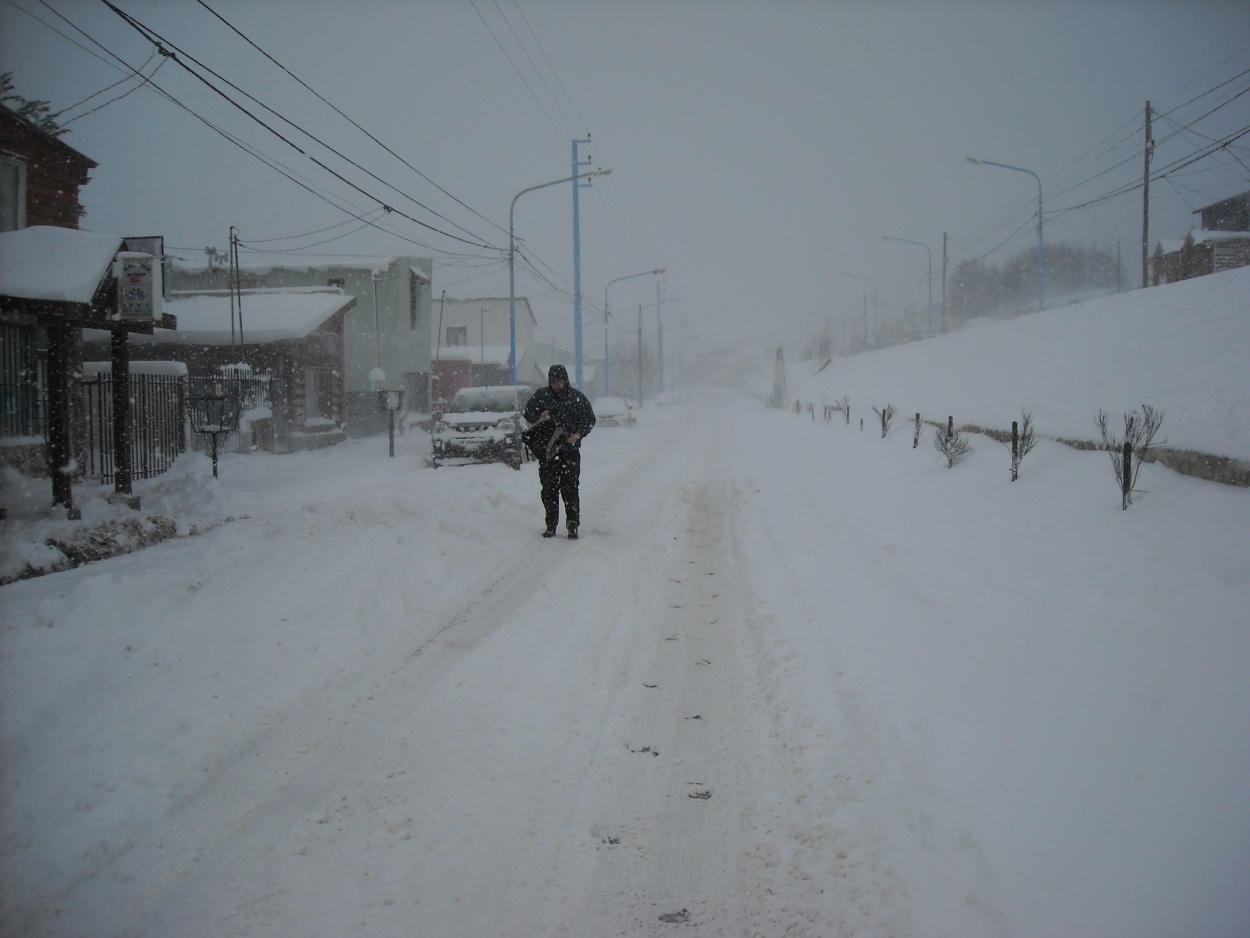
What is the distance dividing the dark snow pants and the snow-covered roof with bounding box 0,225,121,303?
637cm

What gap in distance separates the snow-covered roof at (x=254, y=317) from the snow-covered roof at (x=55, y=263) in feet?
41.9

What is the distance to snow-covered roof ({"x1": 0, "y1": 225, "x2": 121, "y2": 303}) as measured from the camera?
7.72m

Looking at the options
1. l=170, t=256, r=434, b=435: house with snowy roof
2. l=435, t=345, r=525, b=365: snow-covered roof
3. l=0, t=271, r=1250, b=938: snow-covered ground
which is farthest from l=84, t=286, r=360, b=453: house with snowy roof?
l=435, t=345, r=525, b=365: snow-covered roof

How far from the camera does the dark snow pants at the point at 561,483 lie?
745cm

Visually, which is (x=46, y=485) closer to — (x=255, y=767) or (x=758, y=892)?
(x=255, y=767)

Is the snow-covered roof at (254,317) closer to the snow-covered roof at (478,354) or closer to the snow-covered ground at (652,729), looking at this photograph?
the snow-covered ground at (652,729)

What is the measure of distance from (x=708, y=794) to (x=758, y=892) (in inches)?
21.3

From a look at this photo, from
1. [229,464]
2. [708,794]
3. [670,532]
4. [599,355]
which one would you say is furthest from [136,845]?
[599,355]

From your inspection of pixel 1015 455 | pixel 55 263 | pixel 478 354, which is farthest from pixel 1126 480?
pixel 478 354

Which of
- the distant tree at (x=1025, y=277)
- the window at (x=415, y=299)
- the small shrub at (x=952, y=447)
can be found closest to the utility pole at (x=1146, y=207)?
the small shrub at (x=952, y=447)

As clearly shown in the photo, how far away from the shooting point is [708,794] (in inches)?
112

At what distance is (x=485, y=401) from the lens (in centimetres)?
1532

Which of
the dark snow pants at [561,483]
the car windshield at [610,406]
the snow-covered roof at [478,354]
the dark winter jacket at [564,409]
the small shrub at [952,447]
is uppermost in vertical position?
the snow-covered roof at [478,354]

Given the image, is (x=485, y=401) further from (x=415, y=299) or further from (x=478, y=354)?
(x=478, y=354)
